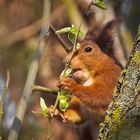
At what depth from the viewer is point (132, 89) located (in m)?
1.58

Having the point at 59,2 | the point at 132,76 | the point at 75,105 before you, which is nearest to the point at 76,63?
the point at 75,105

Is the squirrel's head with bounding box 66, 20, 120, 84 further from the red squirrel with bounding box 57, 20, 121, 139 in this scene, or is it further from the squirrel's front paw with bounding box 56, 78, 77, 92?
the squirrel's front paw with bounding box 56, 78, 77, 92

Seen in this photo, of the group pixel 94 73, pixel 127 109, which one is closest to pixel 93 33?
pixel 94 73

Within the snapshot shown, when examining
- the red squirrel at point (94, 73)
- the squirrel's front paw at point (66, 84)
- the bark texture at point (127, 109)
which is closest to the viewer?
the bark texture at point (127, 109)

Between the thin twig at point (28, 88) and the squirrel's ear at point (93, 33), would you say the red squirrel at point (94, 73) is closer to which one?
the squirrel's ear at point (93, 33)

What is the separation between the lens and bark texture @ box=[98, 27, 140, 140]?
1550 millimetres

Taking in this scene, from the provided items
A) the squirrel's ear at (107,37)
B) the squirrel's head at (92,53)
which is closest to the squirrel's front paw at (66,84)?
the squirrel's head at (92,53)

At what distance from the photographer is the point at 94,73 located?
2.85 meters

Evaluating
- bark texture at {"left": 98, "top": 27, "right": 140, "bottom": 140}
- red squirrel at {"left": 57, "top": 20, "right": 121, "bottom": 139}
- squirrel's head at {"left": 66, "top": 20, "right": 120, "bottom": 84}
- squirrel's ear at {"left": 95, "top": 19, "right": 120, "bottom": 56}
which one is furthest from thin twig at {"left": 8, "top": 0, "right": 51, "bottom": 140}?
squirrel's ear at {"left": 95, "top": 19, "right": 120, "bottom": 56}

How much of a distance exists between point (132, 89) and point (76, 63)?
1122mm

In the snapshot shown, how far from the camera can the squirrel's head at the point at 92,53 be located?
2.73m

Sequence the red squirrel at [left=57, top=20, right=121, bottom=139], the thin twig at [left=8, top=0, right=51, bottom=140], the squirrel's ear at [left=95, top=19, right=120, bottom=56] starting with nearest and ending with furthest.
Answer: the thin twig at [left=8, top=0, right=51, bottom=140], the red squirrel at [left=57, top=20, right=121, bottom=139], the squirrel's ear at [left=95, top=19, right=120, bottom=56]

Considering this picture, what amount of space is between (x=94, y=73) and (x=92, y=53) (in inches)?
4.4

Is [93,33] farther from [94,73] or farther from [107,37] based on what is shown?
[94,73]
